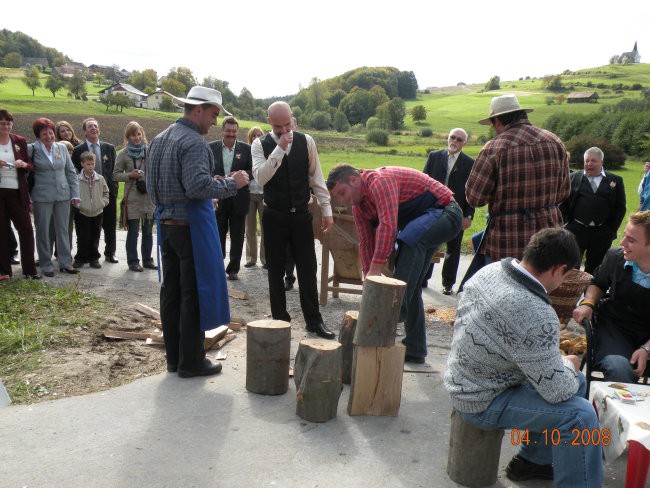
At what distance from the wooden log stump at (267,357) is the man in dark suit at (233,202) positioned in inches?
141

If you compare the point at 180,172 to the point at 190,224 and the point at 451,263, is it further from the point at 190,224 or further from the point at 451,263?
the point at 451,263

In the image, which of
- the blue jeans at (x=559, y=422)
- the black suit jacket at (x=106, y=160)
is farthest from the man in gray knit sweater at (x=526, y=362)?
the black suit jacket at (x=106, y=160)

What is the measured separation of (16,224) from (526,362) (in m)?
6.62

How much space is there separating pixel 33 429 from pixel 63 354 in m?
1.36

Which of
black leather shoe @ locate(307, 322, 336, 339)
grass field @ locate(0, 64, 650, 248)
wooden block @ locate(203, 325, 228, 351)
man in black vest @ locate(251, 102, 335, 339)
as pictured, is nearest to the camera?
wooden block @ locate(203, 325, 228, 351)

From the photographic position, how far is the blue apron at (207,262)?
4363mm

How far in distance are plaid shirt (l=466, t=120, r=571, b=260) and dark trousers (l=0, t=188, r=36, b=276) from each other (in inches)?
217

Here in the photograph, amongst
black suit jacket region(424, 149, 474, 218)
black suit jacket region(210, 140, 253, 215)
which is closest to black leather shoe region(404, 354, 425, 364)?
black suit jacket region(424, 149, 474, 218)

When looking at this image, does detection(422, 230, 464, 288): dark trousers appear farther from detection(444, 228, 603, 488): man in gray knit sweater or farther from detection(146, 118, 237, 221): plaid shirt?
detection(444, 228, 603, 488): man in gray knit sweater

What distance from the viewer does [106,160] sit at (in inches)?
332

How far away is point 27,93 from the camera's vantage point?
58.1m

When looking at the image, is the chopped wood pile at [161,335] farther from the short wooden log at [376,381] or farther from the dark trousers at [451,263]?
the dark trousers at [451,263]

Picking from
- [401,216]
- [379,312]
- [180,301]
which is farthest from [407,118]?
[379,312]

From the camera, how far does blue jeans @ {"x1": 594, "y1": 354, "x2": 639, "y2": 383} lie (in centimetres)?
357
